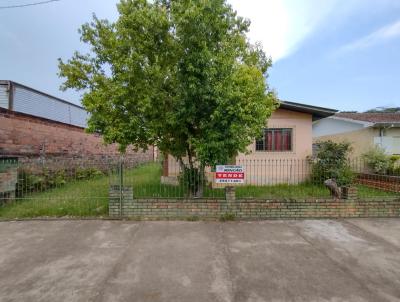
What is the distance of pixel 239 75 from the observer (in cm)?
584

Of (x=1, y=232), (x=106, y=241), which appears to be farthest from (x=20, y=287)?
(x=1, y=232)

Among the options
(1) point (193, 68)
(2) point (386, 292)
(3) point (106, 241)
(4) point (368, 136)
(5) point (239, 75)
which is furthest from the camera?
(4) point (368, 136)

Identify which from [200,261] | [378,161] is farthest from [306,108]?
[200,261]

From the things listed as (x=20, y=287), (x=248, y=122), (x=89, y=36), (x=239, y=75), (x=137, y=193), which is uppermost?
(x=89, y=36)

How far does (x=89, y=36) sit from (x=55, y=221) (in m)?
4.68

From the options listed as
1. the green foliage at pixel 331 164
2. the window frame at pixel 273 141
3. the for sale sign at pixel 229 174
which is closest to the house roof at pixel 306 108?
the window frame at pixel 273 141

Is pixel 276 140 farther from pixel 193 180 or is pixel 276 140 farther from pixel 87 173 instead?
pixel 87 173

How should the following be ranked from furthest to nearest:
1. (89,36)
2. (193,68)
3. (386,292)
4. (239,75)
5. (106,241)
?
(89,36) → (239,75) → (193,68) → (106,241) → (386,292)

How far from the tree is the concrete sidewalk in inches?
78.2

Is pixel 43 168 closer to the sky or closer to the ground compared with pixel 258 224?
closer to the sky

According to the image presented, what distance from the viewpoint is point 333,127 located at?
16.6m

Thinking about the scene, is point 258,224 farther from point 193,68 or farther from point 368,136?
point 368,136

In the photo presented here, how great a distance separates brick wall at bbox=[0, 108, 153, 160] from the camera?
8859mm

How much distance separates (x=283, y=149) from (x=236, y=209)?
5.42 meters
